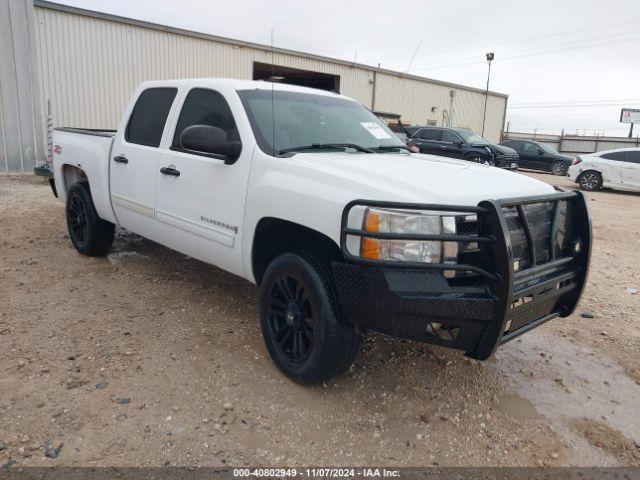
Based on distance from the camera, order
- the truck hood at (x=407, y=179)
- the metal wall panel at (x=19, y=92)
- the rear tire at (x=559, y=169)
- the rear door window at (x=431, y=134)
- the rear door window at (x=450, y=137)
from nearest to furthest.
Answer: the truck hood at (x=407, y=179), the metal wall panel at (x=19, y=92), the rear door window at (x=450, y=137), the rear door window at (x=431, y=134), the rear tire at (x=559, y=169)

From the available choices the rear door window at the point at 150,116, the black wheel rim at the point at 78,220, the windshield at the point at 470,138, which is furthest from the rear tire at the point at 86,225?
the windshield at the point at 470,138

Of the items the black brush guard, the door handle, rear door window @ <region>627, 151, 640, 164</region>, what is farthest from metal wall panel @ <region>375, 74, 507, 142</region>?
the black brush guard

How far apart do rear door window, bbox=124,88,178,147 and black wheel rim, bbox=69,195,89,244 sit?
126cm

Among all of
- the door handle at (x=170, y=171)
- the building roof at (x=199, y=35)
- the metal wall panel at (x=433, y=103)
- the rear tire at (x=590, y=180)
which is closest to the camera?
the door handle at (x=170, y=171)

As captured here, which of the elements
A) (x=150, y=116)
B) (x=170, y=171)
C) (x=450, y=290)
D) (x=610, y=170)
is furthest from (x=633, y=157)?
(x=450, y=290)

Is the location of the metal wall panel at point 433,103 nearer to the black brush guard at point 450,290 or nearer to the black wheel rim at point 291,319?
the black wheel rim at point 291,319

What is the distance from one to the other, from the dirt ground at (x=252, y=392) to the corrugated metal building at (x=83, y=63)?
28.4 feet

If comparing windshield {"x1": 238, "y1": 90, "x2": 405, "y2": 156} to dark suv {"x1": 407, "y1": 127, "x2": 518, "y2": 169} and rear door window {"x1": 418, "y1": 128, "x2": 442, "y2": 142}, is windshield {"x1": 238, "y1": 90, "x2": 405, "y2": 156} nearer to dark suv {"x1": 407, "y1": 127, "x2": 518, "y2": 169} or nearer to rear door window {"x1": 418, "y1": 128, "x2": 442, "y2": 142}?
dark suv {"x1": 407, "y1": 127, "x2": 518, "y2": 169}

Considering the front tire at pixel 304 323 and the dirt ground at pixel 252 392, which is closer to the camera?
the dirt ground at pixel 252 392

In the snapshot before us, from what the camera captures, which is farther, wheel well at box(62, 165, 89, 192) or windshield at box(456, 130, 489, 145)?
windshield at box(456, 130, 489, 145)

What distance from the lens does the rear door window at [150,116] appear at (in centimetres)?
443

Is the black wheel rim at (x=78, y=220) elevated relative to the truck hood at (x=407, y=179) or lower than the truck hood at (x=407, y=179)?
Answer: lower

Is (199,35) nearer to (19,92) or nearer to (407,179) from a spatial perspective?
(19,92)

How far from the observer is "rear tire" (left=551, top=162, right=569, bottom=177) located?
68.4ft
